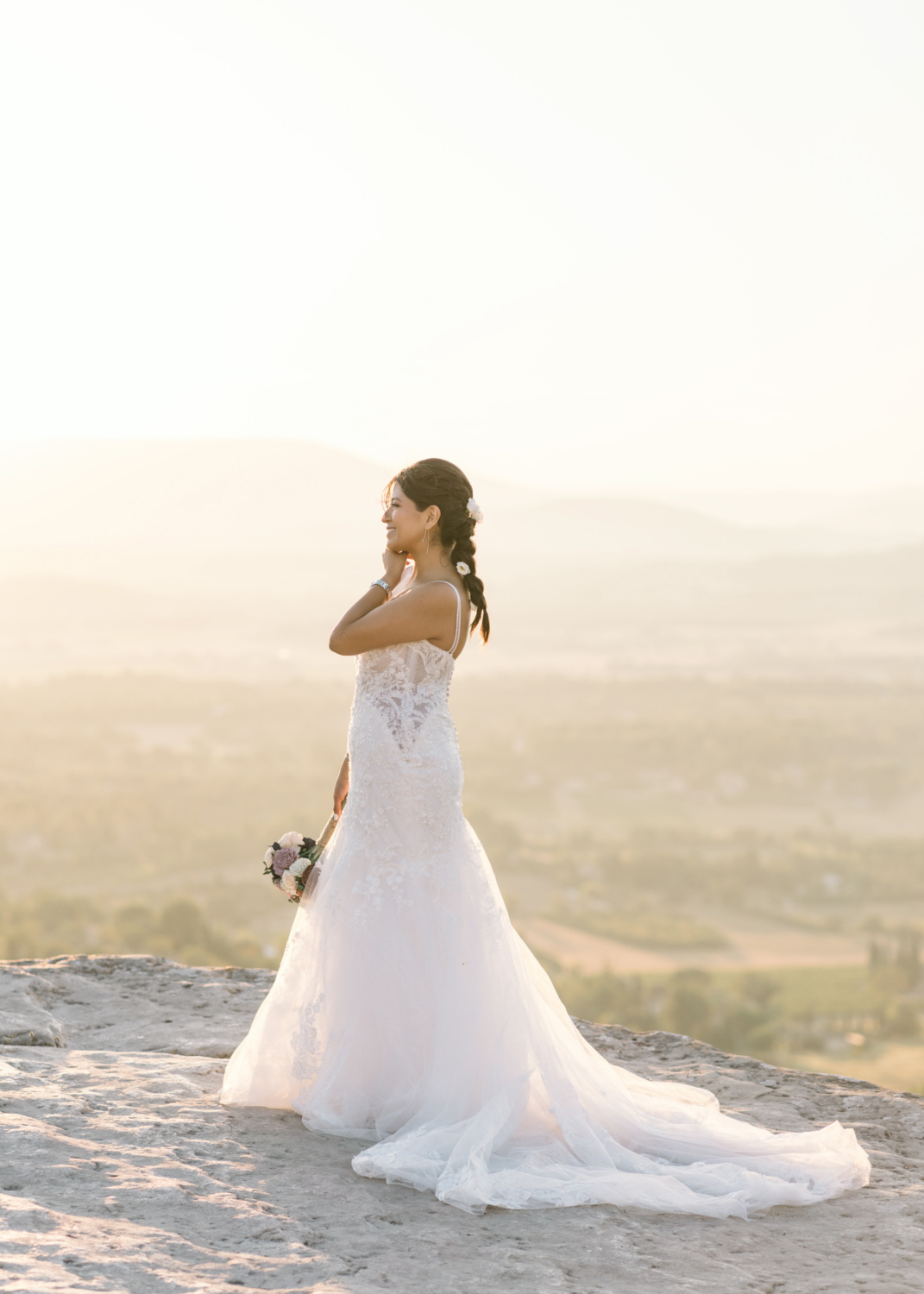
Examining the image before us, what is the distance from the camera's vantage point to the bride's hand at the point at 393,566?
429cm

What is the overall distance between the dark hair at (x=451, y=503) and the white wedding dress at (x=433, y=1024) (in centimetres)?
29

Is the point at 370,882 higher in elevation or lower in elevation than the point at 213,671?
lower

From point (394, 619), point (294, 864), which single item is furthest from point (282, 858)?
point (394, 619)

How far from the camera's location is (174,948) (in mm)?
44219

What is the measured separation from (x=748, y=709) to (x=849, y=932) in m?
54.9

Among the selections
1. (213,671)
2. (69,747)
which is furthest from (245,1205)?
(213,671)

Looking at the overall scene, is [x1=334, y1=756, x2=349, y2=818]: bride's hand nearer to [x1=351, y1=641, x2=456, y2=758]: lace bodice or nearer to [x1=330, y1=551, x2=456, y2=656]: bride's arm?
[x1=351, y1=641, x2=456, y2=758]: lace bodice

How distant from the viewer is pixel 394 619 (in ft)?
13.5

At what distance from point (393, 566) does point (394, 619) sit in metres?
0.28

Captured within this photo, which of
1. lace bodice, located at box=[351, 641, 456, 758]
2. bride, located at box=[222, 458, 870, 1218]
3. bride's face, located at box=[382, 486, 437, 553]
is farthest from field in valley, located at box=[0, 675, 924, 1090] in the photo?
bride's face, located at box=[382, 486, 437, 553]

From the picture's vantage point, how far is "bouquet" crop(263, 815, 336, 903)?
174 inches

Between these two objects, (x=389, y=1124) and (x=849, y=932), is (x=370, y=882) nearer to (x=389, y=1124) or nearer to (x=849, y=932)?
(x=389, y=1124)

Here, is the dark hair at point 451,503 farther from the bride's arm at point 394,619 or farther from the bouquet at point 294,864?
the bouquet at point 294,864

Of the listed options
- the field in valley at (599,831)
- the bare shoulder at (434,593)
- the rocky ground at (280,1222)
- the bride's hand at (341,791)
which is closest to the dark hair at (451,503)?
the bare shoulder at (434,593)
